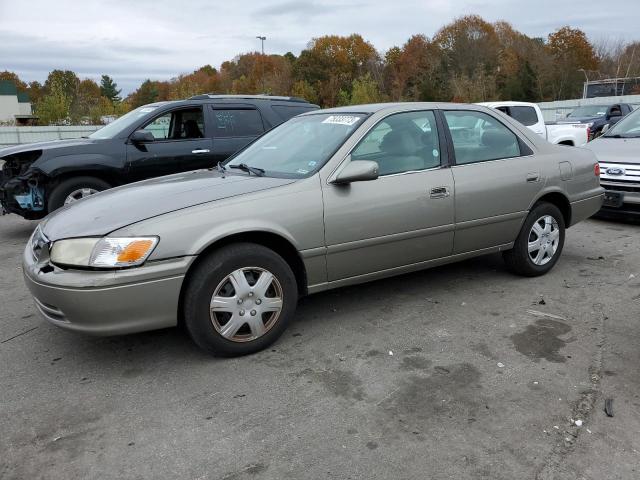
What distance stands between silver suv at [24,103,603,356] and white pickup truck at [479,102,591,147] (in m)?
6.28

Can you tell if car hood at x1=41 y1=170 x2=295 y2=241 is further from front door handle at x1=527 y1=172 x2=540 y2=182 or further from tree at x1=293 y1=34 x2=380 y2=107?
tree at x1=293 y1=34 x2=380 y2=107

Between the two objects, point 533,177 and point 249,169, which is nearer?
point 249,169

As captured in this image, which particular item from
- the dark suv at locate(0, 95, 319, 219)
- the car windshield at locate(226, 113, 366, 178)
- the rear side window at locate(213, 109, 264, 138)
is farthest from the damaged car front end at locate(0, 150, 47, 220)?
the car windshield at locate(226, 113, 366, 178)

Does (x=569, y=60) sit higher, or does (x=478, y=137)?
(x=569, y=60)

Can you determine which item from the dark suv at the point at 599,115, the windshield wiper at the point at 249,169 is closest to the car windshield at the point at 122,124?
the windshield wiper at the point at 249,169

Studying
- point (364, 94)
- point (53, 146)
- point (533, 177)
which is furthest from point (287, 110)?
point (364, 94)

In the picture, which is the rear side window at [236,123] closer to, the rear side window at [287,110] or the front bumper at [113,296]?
the rear side window at [287,110]

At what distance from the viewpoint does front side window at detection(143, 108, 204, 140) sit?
24.9 feet

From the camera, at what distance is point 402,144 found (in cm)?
432

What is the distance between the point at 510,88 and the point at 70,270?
49.4 meters

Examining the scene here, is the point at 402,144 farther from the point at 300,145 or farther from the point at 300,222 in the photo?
the point at 300,222

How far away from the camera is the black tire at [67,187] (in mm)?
6891

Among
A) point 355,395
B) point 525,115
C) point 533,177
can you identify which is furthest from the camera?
point 525,115

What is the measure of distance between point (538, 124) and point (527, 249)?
732cm
